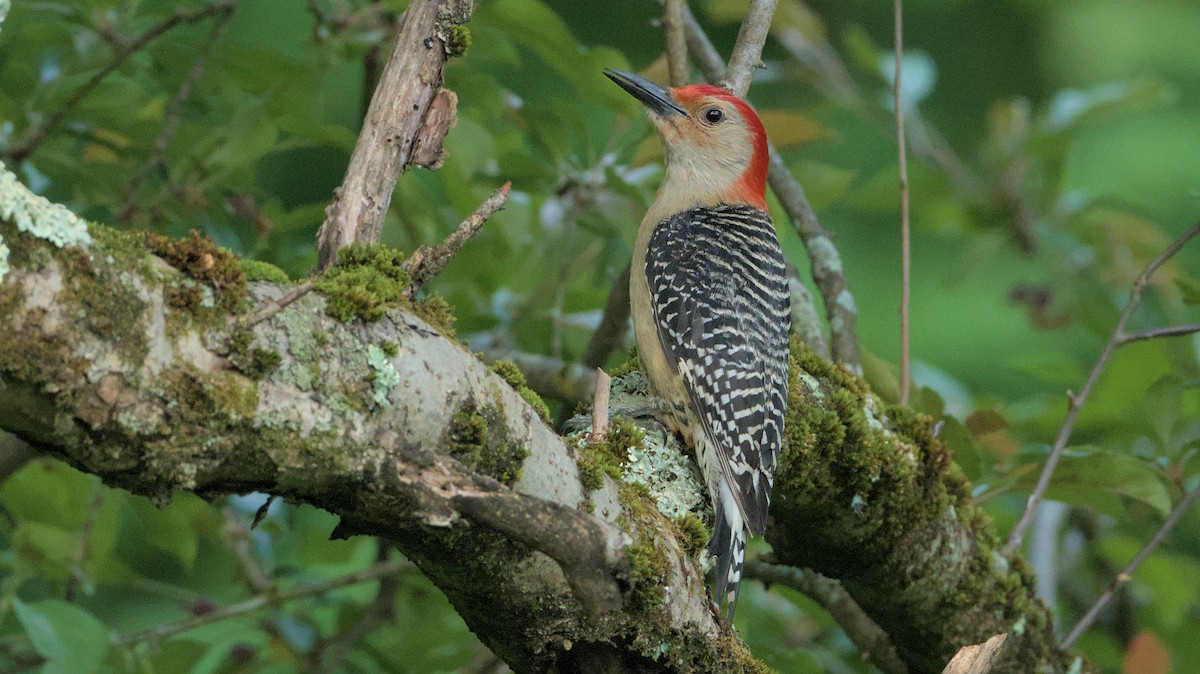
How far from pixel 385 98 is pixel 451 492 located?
0.93m

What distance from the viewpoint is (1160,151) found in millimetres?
Answer: 8820

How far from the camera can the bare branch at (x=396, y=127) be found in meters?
2.28

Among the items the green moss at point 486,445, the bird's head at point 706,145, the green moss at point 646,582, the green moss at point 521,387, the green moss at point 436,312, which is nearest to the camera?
the green moss at point 486,445

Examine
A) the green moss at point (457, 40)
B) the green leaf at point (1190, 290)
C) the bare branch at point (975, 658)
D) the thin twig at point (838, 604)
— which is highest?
the green leaf at point (1190, 290)

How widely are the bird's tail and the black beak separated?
1.81m

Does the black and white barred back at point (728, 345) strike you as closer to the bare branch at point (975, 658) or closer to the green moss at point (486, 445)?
the bare branch at point (975, 658)

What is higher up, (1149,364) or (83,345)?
(1149,364)

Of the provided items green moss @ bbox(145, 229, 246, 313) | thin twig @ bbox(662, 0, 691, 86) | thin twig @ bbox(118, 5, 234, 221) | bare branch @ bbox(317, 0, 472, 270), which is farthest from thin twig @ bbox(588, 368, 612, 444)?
thin twig @ bbox(118, 5, 234, 221)

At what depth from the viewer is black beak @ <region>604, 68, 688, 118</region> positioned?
423 cm

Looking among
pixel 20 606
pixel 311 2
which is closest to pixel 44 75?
pixel 311 2

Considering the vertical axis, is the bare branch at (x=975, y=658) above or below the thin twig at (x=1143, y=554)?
below

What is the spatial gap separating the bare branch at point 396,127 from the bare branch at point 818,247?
1906mm

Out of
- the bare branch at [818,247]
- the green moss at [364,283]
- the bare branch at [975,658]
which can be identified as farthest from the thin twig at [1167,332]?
the green moss at [364,283]

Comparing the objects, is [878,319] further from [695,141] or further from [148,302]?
[148,302]
